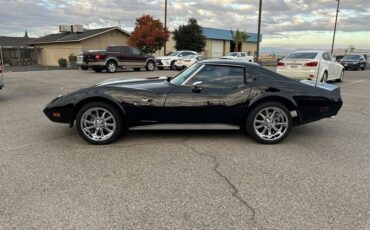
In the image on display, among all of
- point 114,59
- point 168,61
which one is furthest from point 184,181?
point 168,61

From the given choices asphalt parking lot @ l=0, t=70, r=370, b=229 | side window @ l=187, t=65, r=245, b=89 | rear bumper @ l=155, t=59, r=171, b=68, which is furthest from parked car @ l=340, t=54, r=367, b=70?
side window @ l=187, t=65, r=245, b=89

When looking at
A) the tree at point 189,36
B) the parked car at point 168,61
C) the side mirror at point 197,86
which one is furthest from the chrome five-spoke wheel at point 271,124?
the tree at point 189,36

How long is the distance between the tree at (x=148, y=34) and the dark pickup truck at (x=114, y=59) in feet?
34.2

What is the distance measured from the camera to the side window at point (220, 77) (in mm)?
5500

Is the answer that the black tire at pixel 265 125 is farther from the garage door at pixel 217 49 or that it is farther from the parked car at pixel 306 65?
the garage door at pixel 217 49

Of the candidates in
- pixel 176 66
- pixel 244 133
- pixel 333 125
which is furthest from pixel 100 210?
pixel 176 66

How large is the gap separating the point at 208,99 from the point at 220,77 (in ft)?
1.50

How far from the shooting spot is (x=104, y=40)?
37.5 metres

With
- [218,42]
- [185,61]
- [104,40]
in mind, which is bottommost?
[185,61]

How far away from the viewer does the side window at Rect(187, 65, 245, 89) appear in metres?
5.50

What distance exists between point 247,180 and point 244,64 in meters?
2.33

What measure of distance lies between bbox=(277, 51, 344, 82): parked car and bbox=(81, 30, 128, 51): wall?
2687 centimetres

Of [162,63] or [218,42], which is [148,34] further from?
[218,42]

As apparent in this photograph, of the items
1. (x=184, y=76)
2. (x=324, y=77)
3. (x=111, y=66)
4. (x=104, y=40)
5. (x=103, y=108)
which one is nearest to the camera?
(x=103, y=108)
